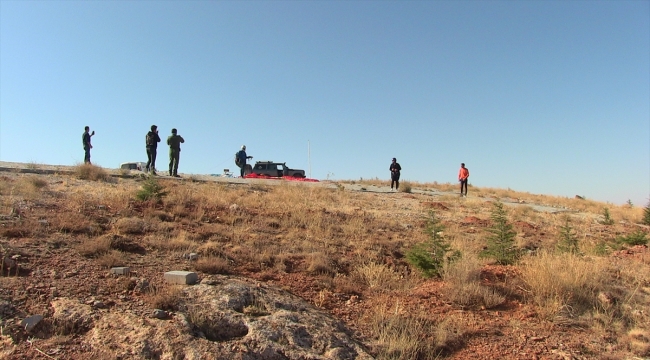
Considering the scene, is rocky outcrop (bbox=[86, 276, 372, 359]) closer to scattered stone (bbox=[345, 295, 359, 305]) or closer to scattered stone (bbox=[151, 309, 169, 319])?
scattered stone (bbox=[151, 309, 169, 319])

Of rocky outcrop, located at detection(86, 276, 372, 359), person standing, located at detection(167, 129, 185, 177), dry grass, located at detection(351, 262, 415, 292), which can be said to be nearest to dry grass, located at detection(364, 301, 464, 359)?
rocky outcrop, located at detection(86, 276, 372, 359)

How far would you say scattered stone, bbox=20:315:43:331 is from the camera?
3.93 m

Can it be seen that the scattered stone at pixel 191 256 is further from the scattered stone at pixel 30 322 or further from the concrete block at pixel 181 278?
the scattered stone at pixel 30 322

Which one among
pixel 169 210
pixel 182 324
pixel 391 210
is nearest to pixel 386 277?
pixel 182 324

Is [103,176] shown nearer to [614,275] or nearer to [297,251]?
[297,251]

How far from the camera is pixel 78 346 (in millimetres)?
3850

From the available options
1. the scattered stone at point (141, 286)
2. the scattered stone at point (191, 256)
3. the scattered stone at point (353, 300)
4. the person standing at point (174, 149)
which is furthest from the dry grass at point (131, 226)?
the person standing at point (174, 149)

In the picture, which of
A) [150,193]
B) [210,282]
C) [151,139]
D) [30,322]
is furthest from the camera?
[151,139]

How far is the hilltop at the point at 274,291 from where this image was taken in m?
4.22

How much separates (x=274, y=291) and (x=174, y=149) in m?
12.7

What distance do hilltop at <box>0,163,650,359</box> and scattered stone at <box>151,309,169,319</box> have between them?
0.02 metres

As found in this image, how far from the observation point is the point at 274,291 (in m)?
5.62

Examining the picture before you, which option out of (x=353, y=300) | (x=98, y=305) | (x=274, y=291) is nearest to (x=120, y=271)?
(x=98, y=305)

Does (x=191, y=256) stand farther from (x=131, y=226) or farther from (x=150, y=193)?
(x=150, y=193)
